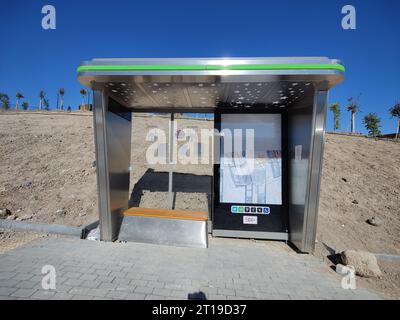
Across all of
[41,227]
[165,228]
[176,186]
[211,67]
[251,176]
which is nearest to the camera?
[211,67]

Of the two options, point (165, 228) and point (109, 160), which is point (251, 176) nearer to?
point (165, 228)

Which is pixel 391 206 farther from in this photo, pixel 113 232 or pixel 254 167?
pixel 113 232

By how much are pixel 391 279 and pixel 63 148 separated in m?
10.8

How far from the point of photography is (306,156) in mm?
4594

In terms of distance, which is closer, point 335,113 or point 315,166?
point 315,166

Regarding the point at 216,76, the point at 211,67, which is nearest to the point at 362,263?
the point at 216,76

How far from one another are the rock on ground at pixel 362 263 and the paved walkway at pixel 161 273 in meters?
0.47

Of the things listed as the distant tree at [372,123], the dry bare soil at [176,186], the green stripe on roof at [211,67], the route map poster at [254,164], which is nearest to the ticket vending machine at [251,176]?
the route map poster at [254,164]

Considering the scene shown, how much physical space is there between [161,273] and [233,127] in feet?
11.5

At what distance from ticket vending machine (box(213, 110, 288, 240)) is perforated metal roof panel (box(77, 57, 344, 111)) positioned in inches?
39.5

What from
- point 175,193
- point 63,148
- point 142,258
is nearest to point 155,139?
point 63,148

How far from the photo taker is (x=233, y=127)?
5.71 metres

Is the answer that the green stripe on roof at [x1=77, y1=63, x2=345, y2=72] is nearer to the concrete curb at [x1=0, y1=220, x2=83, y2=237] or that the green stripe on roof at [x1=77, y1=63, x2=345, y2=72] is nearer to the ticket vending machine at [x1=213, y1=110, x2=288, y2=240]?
the ticket vending machine at [x1=213, y1=110, x2=288, y2=240]

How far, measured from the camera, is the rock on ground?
4.16 m
